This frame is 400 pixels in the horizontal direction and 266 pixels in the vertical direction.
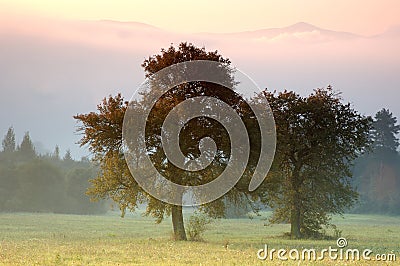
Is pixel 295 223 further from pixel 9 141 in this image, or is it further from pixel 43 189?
pixel 9 141

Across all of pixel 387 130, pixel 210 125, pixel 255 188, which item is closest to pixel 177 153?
pixel 210 125

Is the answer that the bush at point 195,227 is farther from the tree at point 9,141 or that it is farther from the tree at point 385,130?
the tree at point 9,141

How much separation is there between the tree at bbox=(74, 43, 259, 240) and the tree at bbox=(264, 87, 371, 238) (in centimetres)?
814

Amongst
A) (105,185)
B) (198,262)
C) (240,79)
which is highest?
(240,79)

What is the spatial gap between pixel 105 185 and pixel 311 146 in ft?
58.6

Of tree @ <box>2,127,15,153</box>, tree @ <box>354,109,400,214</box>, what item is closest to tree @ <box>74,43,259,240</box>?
tree @ <box>354,109,400,214</box>

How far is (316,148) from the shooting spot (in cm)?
5212

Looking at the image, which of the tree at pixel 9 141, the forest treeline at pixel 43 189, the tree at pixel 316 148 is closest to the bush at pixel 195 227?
the tree at pixel 316 148

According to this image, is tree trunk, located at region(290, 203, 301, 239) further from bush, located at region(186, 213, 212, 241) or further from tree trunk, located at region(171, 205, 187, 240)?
tree trunk, located at region(171, 205, 187, 240)

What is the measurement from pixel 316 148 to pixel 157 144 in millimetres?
15095

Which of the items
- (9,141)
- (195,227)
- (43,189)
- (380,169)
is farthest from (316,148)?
(9,141)

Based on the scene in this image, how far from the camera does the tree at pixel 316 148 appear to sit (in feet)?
169

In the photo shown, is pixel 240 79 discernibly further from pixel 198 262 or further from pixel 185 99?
pixel 198 262

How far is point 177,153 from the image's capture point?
1678 inches
